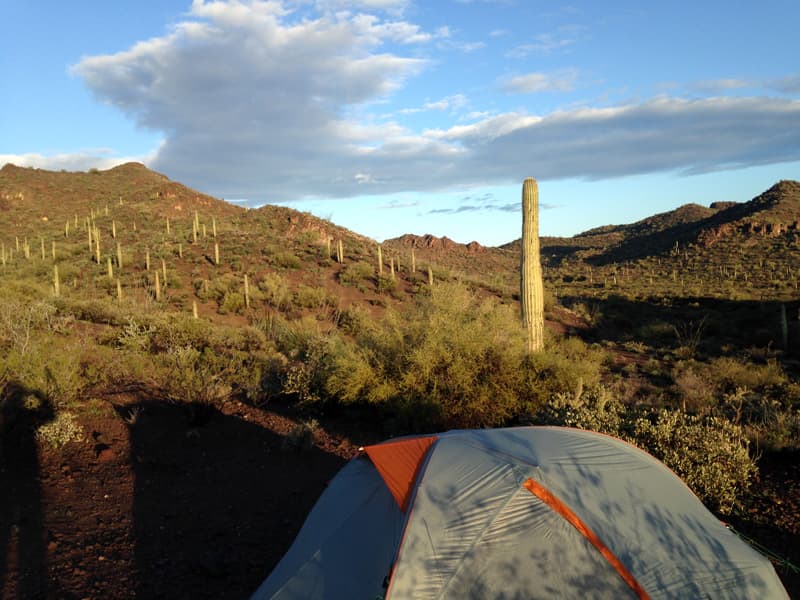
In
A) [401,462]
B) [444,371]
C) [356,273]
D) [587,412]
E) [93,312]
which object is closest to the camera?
[401,462]

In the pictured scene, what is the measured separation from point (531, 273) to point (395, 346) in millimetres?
5253

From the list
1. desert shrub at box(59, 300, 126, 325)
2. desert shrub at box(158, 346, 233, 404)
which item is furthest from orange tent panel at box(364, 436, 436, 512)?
desert shrub at box(59, 300, 126, 325)

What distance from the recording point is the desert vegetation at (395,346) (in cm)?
941

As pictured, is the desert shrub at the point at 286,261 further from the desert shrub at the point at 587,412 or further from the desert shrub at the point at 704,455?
the desert shrub at the point at 704,455

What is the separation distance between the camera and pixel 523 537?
4234mm

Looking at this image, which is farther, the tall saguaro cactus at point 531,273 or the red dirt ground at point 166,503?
the tall saguaro cactus at point 531,273

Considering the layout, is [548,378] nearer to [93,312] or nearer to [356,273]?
[93,312]

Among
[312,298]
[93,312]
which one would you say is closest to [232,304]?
[312,298]

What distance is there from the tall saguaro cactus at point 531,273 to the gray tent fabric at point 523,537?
7.49 m

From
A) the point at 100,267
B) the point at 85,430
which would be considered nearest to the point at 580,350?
the point at 85,430

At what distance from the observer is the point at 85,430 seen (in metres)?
9.38

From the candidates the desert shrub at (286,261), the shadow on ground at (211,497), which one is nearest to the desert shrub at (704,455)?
the shadow on ground at (211,497)

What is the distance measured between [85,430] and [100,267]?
27062 millimetres

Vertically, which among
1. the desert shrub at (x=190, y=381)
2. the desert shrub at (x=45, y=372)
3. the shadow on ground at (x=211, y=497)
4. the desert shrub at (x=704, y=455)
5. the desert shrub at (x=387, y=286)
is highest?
the desert shrub at (x=387, y=286)
